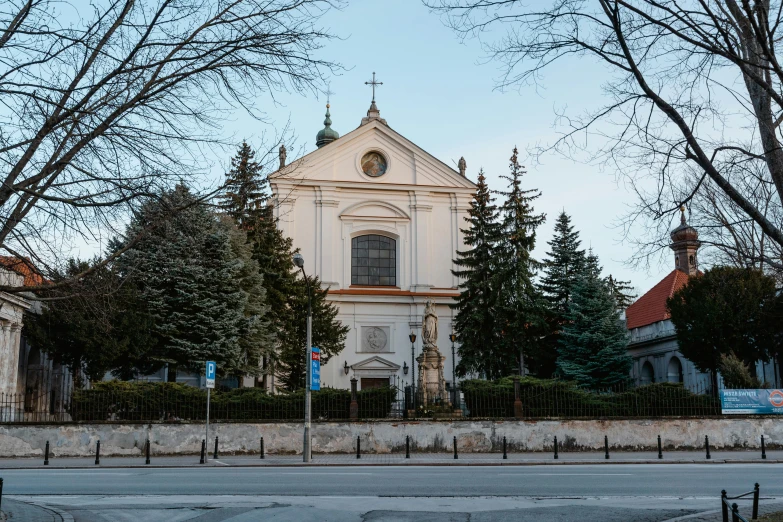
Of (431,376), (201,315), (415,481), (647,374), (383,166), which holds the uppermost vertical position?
(383,166)

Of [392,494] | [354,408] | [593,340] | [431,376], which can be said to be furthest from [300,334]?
[392,494]

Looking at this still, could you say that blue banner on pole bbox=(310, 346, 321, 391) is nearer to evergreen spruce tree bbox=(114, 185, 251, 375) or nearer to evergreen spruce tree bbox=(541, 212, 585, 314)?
evergreen spruce tree bbox=(114, 185, 251, 375)

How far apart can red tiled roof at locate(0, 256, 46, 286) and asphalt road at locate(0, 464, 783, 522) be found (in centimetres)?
283

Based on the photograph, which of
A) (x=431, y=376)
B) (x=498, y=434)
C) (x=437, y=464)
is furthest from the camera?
(x=431, y=376)

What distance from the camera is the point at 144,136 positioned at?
26.9ft

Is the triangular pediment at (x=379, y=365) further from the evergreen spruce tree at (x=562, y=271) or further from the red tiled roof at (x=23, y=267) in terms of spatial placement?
the red tiled roof at (x=23, y=267)

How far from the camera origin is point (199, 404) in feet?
81.7

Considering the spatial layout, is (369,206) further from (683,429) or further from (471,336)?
(683,429)

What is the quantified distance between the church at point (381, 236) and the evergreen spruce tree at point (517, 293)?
3769 millimetres

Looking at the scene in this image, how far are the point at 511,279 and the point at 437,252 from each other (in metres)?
5.99

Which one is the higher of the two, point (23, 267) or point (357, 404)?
point (23, 267)

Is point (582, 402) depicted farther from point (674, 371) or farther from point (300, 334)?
point (674, 371)

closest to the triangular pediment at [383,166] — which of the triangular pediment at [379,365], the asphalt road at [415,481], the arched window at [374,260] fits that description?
the arched window at [374,260]

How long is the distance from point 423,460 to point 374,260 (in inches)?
916
